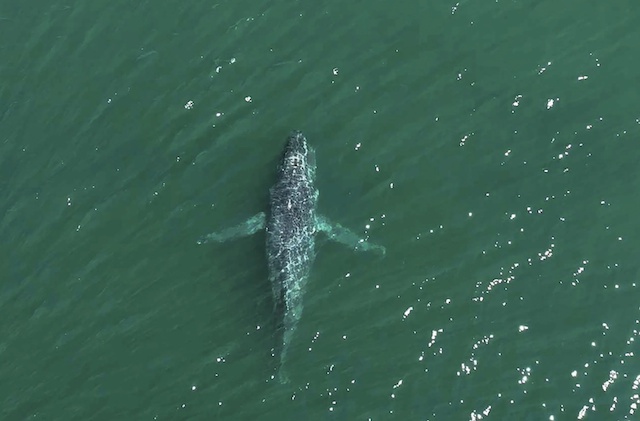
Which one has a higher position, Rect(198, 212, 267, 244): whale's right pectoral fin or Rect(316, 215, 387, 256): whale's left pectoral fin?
Rect(198, 212, 267, 244): whale's right pectoral fin

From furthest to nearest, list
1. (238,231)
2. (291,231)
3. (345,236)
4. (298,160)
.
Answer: (298,160) → (238,231) → (291,231) → (345,236)

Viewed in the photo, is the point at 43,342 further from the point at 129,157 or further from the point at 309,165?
the point at 309,165

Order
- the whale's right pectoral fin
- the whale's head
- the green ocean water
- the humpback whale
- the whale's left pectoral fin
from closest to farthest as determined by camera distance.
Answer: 1. the green ocean water
2. the humpback whale
3. the whale's left pectoral fin
4. the whale's right pectoral fin
5. the whale's head

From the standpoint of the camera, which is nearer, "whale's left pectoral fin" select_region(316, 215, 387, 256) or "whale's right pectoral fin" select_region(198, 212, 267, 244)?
"whale's left pectoral fin" select_region(316, 215, 387, 256)

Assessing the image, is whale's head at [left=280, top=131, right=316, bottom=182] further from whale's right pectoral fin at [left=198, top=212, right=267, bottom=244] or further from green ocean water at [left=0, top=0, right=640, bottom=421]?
whale's right pectoral fin at [left=198, top=212, right=267, bottom=244]

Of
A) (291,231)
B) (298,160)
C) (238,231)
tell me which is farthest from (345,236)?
(238,231)

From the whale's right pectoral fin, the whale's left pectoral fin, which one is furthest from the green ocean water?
the whale's left pectoral fin

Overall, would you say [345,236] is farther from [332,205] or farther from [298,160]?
[298,160]
